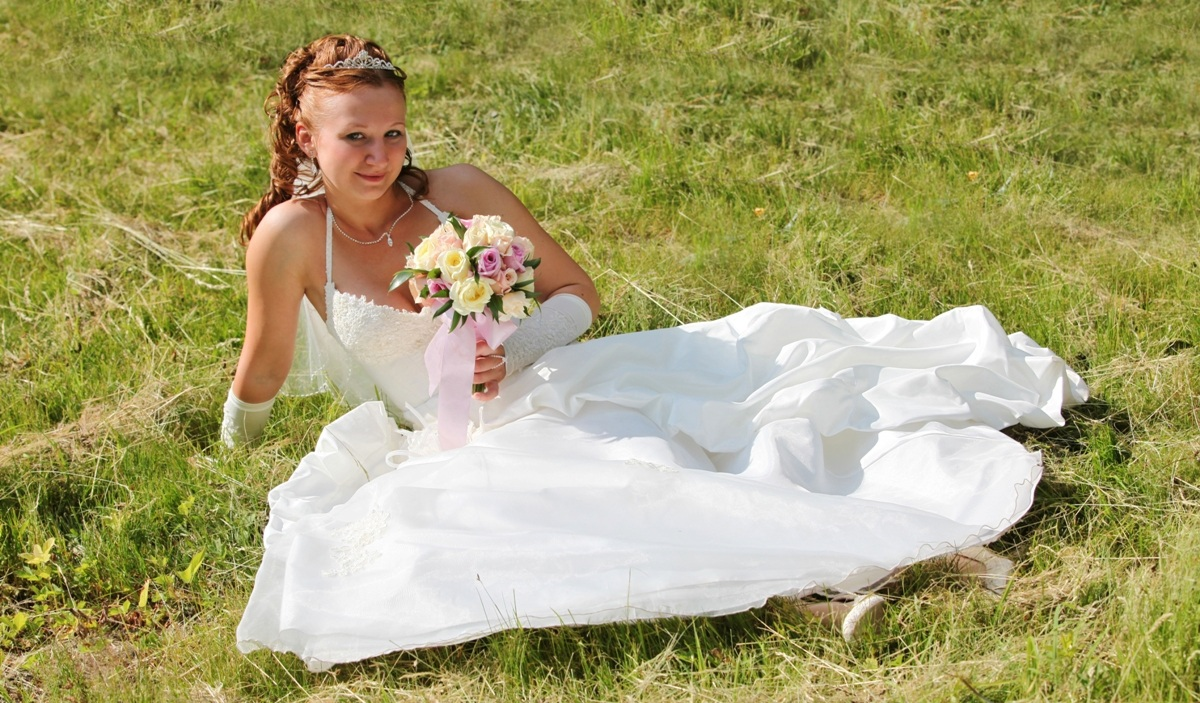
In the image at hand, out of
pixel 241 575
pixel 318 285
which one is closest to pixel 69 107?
pixel 318 285

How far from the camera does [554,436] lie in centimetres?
377

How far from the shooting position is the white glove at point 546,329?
13.2 ft

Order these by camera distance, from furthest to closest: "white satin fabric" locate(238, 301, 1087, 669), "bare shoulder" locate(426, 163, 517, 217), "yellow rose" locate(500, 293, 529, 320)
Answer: "bare shoulder" locate(426, 163, 517, 217), "yellow rose" locate(500, 293, 529, 320), "white satin fabric" locate(238, 301, 1087, 669)

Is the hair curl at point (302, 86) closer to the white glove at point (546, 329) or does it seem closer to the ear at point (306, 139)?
the ear at point (306, 139)

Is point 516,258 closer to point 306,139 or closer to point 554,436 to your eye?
point 554,436

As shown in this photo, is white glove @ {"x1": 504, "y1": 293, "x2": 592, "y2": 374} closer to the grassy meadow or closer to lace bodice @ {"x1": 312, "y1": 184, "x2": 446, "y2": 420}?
lace bodice @ {"x1": 312, "y1": 184, "x2": 446, "y2": 420}

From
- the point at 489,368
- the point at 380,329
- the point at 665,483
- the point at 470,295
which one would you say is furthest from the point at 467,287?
the point at 665,483

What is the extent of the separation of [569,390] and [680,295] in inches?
58.6

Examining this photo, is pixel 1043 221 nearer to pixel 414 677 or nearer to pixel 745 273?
pixel 745 273

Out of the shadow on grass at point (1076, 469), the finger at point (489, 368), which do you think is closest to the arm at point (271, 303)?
the finger at point (489, 368)

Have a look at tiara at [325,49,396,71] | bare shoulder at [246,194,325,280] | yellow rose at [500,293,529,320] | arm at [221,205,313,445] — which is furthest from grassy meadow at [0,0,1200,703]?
tiara at [325,49,396,71]

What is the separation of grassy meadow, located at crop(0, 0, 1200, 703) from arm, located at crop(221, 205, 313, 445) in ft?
0.83

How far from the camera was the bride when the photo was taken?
312cm

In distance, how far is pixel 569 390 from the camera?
3910 millimetres
